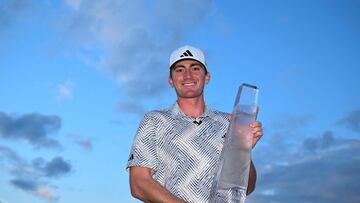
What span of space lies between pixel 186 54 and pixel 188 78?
37cm

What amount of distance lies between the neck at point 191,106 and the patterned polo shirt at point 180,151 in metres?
0.10

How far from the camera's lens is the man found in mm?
7402

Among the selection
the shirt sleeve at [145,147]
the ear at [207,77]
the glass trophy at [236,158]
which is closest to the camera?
the glass trophy at [236,158]

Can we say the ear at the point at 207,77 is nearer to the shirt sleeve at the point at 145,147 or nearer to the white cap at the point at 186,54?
the white cap at the point at 186,54

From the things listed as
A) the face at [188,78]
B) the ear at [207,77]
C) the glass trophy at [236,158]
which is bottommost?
the glass trophy at [236,158]

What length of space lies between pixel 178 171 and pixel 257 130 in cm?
165

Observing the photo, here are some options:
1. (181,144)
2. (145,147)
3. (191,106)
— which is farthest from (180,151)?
(191,106)

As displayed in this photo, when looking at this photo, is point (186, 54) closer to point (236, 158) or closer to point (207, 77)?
point (207, 77)

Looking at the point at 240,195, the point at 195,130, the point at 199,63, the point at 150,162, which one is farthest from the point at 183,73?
the point at 240,195

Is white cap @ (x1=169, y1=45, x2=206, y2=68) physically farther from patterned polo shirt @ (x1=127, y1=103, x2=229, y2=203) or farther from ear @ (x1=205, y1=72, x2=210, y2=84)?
patterned polo shirt @ (x1=127, y1=103, x2=229, y2=203)

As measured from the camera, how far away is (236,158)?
5.89 metres

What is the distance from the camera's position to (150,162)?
759 cm

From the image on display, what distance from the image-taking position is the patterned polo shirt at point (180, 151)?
746 centimetres

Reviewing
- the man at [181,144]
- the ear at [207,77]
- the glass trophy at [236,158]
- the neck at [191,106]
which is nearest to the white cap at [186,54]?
the man at [181,144]
